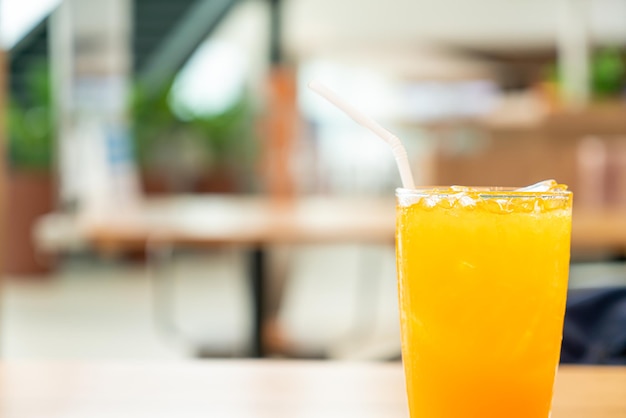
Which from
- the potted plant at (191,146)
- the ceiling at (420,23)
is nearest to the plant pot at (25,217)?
the potted plant at (191,146)

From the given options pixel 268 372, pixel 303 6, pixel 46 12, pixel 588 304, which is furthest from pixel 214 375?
pixel 303 6

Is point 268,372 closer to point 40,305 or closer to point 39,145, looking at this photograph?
point 40,305

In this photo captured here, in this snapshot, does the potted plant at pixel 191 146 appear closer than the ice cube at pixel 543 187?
No

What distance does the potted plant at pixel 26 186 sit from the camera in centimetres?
612

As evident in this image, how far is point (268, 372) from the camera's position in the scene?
0.70 m

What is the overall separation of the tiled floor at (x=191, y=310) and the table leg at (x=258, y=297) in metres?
0.22

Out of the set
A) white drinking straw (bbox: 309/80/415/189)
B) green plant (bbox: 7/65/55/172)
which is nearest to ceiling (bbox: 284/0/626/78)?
green plant (bbox: 7/65/55/172)

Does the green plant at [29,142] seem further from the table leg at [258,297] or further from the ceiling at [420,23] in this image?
the ceiling at [420,23]

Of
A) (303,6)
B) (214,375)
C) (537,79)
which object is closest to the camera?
(214,375)

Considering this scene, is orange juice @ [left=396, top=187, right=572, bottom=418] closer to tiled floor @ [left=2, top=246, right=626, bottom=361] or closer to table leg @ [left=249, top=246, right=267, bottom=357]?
tiled floor @ [left=2, top=246, right=626, bottom=361]

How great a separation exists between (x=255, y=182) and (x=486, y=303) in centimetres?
758

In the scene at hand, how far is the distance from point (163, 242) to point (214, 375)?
1421 millimetres

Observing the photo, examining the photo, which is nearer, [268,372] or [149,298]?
[268,372]

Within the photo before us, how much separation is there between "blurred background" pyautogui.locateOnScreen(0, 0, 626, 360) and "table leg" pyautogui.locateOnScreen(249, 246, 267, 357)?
2.0 inches
